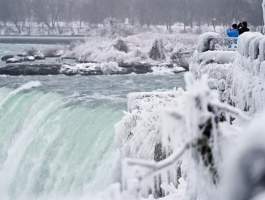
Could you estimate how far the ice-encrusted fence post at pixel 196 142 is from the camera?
2.42 m

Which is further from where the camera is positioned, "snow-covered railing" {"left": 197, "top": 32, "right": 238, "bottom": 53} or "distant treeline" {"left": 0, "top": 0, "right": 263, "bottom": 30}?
"distant treeline" {"left": 0, "top": 0, "right": 263, "bottom": 30}

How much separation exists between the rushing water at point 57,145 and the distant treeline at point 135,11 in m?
48.4

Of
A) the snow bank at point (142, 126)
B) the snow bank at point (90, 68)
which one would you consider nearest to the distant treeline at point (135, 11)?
the snow bank at point (90, 68)

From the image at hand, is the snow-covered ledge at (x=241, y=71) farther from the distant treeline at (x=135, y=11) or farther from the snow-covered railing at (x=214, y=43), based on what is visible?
the distant treeline at (x=135, y=11)

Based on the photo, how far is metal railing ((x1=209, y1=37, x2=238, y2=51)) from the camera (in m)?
11.7

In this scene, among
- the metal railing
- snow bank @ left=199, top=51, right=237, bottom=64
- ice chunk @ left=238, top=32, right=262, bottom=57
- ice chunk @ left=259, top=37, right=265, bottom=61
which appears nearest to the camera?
ice chunk @ left=259, top=37, right=265, bottom=61

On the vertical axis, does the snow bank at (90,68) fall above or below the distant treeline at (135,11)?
below

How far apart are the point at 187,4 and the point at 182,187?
3110 inches

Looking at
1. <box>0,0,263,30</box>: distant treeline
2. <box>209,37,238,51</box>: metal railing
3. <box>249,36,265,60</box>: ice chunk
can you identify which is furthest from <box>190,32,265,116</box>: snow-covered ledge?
<box>0,0,263,30</box>: distant treeline

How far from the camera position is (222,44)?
38.6 ft

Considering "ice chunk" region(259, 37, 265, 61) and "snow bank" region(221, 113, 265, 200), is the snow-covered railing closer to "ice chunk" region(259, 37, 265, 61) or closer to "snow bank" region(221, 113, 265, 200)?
"ice chunk" region(259, 37, 265, 61)

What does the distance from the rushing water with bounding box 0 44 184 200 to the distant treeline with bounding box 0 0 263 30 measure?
48417 millimetres

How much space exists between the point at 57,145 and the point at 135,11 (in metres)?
80.1

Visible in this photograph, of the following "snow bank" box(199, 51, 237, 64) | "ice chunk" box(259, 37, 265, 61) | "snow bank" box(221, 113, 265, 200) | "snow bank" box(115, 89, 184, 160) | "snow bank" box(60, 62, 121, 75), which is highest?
"ice chunk" box(259, 37, 265, 61)
